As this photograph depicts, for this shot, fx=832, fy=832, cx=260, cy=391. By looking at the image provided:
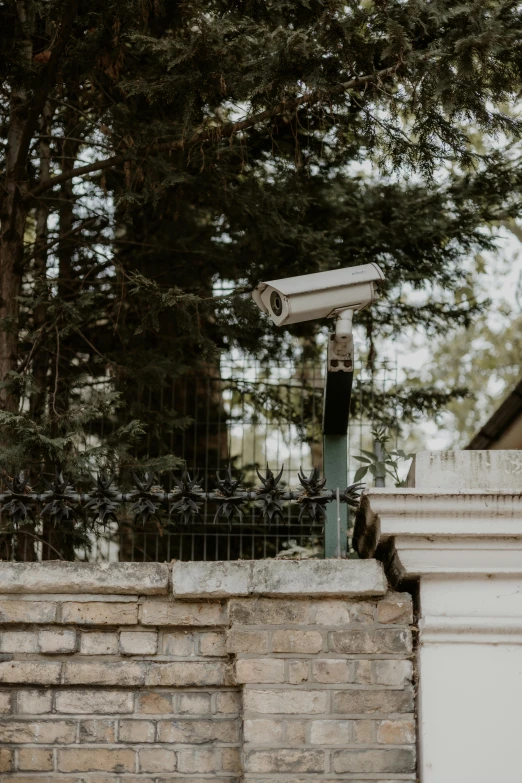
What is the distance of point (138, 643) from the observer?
3.06 metres

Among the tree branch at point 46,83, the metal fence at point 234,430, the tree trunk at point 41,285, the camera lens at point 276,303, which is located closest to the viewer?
the camera lens at point 276,303

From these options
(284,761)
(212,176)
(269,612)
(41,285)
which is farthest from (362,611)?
(212,176)

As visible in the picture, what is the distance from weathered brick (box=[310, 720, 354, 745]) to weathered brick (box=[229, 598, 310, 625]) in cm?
35

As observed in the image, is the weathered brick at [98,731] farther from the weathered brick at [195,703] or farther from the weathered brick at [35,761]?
the weathered brick at [195,703]

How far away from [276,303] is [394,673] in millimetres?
1508

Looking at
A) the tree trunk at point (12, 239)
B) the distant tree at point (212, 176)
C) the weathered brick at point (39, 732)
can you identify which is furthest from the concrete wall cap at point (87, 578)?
the tree trunk at point (12, 239)

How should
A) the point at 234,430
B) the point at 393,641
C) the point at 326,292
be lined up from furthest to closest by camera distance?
the point at 234,430, the point at 326,292, the point at 393,641

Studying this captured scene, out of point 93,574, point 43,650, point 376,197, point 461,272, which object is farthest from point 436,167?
point 43,650

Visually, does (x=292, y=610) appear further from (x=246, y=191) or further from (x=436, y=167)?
(x=246, y=191)

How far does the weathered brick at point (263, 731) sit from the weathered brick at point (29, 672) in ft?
2.38

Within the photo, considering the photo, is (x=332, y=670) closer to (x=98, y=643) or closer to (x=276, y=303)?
(x=98, y=643)

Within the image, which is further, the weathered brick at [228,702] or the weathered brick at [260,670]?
the weathered brick at [228,702]

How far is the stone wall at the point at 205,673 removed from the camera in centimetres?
285

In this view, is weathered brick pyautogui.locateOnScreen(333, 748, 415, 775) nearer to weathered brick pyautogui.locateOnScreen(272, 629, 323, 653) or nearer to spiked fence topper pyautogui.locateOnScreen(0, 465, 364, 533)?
weathered brick pyautogui.locateOnScreen(272, 629, 323, 653)
